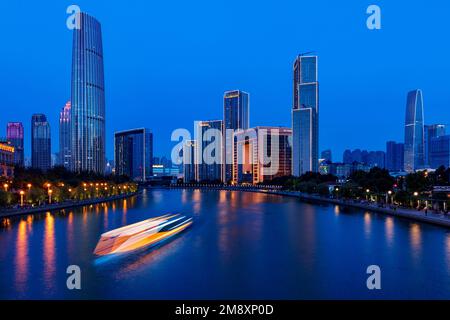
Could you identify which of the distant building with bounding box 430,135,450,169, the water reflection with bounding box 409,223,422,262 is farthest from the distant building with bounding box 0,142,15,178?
the distant building with bounding box 430,135,450,169

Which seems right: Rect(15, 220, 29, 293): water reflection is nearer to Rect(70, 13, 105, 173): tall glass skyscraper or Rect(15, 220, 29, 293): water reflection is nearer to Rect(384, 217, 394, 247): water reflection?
Rect(384, 217, 394, 247): water reflection

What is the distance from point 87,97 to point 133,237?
14257cm

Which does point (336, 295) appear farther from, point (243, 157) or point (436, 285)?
point (243, 157)

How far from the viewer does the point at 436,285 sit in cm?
1445

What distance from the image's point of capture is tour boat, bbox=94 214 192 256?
2027 cm

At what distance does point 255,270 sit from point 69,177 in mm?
58680

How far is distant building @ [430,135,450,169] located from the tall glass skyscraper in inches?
5776

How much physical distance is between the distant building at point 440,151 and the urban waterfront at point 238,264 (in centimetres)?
16822

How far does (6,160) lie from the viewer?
207 feet

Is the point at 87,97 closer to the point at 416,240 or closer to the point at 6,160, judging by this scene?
the point at 6,160

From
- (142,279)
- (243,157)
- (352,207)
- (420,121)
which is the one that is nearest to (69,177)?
(352,207)

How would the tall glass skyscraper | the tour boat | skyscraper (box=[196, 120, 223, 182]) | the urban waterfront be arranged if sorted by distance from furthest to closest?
skyscraper (box=[196, 120, 223, 182]) → the tall glass skyscraper → the tour boat → the urban waterfront

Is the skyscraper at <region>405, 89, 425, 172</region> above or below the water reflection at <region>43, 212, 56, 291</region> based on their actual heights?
above

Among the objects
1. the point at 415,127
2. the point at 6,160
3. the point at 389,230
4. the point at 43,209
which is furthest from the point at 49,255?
the point at 415,127
